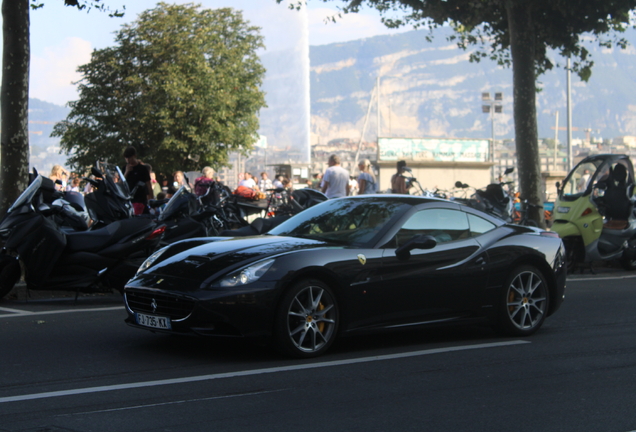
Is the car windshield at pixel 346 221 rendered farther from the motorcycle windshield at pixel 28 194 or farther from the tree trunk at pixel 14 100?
the tree trunk at pixel 14 100

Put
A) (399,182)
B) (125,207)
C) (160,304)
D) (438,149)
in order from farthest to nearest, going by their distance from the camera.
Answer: (438,149)
(399,182)
(125,207)
(160,304)

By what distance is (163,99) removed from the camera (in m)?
52.9

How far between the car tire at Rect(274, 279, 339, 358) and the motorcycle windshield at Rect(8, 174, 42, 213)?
4463 millimetres

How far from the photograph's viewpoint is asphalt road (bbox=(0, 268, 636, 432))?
16.4 ft

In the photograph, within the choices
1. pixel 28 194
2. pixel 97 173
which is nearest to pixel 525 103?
pixel 97 173

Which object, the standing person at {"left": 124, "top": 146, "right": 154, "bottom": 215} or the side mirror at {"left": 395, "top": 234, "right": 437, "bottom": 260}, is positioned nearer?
the side mirror at {"left": 395, "top": 234, "right": 437, "bottom": 260}

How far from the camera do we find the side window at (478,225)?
7971mm

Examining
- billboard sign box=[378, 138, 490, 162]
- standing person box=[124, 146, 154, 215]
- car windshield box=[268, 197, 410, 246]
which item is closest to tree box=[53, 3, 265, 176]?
billboard sign box=[378, 138, 490, 162]

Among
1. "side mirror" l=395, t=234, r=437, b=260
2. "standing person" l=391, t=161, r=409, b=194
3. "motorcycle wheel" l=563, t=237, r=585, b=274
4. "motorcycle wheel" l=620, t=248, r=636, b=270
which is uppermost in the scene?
"standing person" l=391, t=161, r=409, b=194

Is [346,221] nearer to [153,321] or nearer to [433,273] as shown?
[433,273]

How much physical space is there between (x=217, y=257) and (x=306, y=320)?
0.88m

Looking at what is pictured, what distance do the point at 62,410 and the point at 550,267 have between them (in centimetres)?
509

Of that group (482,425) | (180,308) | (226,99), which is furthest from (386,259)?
(226,99)

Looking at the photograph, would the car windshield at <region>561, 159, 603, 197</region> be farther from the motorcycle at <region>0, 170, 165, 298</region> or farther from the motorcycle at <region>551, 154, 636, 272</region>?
the motorcycle at <region>0, 170, 165, 298</region>
